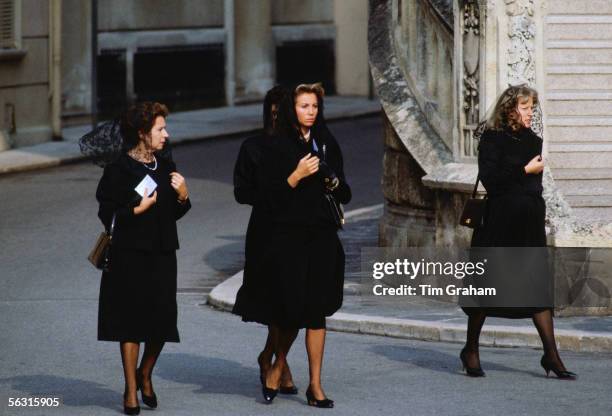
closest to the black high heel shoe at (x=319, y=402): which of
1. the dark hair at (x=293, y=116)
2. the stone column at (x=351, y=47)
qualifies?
the dark hair at (x=293, y=116)

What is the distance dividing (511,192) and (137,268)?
2.38m

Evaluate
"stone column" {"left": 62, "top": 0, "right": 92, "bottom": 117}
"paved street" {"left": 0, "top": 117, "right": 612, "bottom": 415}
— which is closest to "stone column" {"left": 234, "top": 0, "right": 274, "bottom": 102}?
"stone column" {"left": 62, "top": 0, "right": 92, "bottom": 117}

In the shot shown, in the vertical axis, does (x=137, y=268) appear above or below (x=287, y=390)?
above

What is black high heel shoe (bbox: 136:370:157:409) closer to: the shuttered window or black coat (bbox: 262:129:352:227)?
black coat (bbox: 262:129:352:227)

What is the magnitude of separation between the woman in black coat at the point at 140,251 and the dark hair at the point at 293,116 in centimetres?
66

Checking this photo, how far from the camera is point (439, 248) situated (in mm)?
13867

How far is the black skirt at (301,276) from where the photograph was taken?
9.97 metres

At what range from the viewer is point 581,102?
14828mm

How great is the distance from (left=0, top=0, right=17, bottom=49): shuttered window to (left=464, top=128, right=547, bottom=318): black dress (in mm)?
16187

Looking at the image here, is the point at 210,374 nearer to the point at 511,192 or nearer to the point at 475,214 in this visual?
the point at 475,214

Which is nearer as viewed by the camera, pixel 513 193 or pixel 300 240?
pixel 300 240

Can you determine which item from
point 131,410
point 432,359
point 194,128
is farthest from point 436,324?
point 194,128

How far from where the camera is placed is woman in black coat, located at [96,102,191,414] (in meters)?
9.78

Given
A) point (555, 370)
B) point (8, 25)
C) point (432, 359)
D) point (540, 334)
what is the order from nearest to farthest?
1. point (555, 370)
2. point (540, 334)
3. point (432, 359)
4. point (8, 25)
